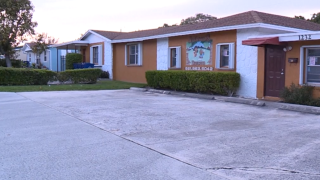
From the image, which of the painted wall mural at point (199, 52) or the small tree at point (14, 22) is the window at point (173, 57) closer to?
the painted wall mural at point (199, 52)

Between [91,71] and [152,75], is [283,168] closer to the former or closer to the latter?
[152,75]

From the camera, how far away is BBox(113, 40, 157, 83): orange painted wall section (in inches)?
914

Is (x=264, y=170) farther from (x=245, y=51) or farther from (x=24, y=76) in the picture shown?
(x=24, y=76)

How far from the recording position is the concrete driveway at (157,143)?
6.09 meters

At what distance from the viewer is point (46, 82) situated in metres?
22.3

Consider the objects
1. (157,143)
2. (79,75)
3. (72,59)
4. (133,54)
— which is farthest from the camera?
(72,59)

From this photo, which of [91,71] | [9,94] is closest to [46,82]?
[91,71]

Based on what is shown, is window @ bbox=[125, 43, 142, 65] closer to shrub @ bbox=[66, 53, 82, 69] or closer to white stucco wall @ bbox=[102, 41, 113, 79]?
white stucco wall @ bbox=[102, 41, 113, 79]

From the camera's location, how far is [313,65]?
13.9 meters

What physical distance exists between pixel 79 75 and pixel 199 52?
315 inches

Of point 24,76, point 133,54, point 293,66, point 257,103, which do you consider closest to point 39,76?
point 24,76

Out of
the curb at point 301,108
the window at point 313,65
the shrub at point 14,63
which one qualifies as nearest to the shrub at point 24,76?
the curb at point 301,108

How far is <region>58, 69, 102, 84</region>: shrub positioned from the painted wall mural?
6632 mm

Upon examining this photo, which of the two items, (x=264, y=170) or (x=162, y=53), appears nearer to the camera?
(x=264, y=170)
